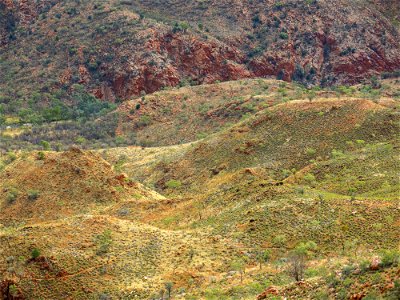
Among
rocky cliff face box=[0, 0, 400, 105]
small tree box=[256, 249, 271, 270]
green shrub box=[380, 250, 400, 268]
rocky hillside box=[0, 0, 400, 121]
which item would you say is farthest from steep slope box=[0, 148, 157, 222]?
rocky cliff face box=[0, 0, 400, 105]

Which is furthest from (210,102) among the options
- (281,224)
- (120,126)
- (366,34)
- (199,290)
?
(199,290)

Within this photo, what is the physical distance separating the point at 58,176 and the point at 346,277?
95.1 feet

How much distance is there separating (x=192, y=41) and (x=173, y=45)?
120 inches

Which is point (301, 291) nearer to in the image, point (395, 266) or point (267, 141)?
point (395, 266)

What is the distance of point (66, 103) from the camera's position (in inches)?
3752

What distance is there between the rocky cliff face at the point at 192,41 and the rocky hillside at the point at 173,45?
17cm

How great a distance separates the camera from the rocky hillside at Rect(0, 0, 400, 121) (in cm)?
9719

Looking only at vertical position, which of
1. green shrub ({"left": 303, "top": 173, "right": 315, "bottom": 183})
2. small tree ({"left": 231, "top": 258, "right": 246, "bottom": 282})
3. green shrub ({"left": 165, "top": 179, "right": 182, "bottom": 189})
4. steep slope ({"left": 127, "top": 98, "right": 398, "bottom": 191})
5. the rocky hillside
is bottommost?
the rocky hillside

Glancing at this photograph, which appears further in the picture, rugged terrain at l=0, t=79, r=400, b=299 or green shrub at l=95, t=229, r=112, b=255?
green shrub at l=95, t=229, r=112, b=255

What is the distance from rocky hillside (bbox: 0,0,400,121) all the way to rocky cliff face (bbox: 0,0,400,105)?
0.17 m

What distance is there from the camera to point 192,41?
10150 centimetres

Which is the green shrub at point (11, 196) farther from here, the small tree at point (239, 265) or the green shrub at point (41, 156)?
the small tree at point (239, 265)

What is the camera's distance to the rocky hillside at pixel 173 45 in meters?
97.2

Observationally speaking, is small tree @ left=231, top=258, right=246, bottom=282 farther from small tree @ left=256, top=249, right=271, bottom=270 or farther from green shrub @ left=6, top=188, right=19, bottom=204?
green shrub @ left=6, top=188, right=19, bottom=204
